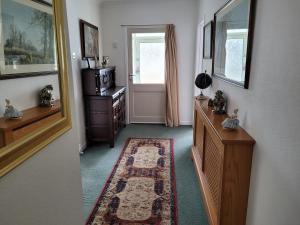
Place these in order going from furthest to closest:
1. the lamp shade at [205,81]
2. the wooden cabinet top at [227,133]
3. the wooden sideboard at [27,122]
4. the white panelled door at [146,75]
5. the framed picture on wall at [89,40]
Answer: the white panelled door at [146,75] < the framed picture on wall at [89,40] < the lamp shade at [205,81] < the wooden cabinet top at [227,133] < the wooden sideboard at [27,122]

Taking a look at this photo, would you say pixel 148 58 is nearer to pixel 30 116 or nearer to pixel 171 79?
pixel 171 79

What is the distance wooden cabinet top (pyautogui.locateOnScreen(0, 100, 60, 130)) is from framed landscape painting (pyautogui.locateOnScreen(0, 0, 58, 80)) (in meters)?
0.17

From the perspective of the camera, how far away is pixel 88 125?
376 cm

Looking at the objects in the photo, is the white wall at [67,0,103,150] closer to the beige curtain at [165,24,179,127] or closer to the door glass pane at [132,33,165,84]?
the door glass pane at [132,33,165,84]

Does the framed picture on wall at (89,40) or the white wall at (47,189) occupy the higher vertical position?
the framed picture on wall at (89,40)

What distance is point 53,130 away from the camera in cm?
119

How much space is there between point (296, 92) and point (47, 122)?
1219mm

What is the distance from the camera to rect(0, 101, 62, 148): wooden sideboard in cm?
85

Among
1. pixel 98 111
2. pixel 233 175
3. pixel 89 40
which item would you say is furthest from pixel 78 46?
pixel 233 175

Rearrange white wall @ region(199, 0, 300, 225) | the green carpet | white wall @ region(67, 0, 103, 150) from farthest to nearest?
white wall @ region(67, 0, 103, 150) → the green carpet → white wall @ region(199, 0, 300, 225)

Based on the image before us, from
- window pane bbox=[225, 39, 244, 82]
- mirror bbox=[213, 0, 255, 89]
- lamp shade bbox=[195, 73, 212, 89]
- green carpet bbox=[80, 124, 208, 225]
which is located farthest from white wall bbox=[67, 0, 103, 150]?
window pane bbox=[225, 39, 244, 82]

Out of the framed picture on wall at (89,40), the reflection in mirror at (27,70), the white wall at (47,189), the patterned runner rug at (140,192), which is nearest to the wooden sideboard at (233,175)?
the patterned runner rug at (140,192)

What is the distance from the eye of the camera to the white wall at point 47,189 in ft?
2.85

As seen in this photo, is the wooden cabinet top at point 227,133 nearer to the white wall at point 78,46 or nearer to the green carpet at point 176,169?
the green carpet at point 176,169
